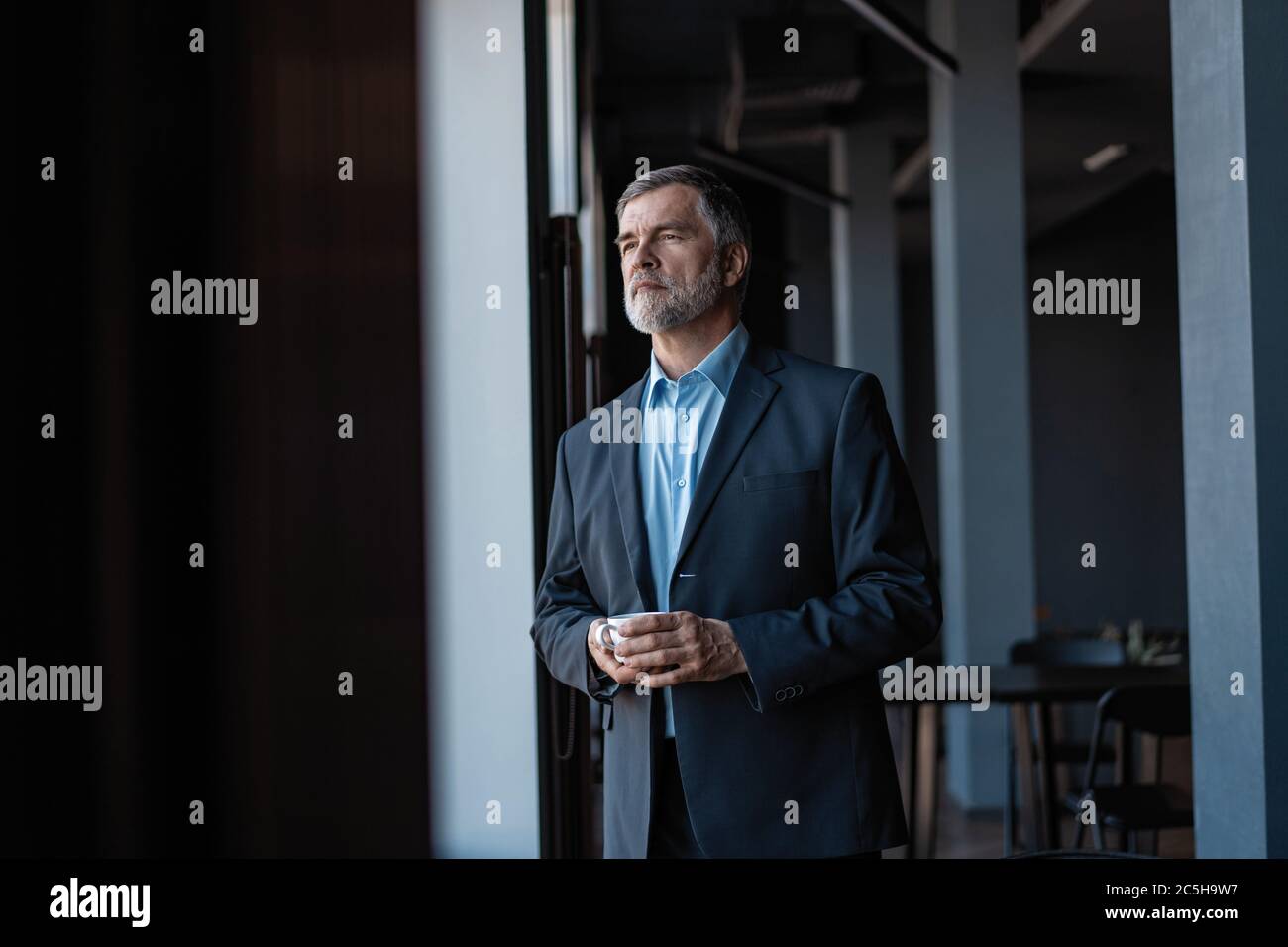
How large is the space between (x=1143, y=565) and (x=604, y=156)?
576 cm

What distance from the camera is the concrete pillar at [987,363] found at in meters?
5.68

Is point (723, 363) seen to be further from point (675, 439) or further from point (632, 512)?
point (632, 512)

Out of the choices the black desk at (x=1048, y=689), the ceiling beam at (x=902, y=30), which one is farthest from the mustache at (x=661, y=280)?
the black desk at (x=1048, y=689)

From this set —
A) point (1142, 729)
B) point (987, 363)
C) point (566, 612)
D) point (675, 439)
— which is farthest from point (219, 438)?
point (987, 363)

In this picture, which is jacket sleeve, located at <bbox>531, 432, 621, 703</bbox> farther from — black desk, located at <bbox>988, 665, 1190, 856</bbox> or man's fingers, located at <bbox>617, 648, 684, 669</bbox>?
black desk, located at <bbox>988, 665, 1190, 856</bbox>

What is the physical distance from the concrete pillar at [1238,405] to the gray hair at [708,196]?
946mm

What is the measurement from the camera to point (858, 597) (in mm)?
1813

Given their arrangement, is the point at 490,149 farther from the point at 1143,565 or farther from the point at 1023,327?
the point at 1143,565

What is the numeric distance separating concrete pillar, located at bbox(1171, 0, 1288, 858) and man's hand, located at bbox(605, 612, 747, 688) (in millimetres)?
1046

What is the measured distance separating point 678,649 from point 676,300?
59cm

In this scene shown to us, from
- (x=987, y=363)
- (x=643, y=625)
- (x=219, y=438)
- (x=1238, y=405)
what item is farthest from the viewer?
(x=987, y=363)

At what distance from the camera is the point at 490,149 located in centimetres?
263

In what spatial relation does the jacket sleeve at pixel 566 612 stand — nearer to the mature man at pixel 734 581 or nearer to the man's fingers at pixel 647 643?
the mature man at pixel 734 581

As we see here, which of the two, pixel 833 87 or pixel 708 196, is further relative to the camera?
pixel 833 87
